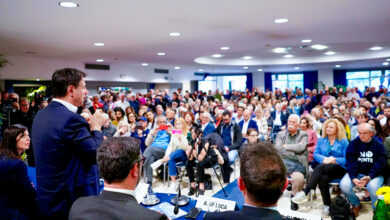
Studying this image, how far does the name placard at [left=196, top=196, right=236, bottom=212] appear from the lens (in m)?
1.81

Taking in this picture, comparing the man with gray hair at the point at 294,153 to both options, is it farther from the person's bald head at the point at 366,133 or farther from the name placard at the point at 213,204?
the name placard at the point at 213,204

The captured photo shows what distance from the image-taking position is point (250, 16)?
14.3 ft

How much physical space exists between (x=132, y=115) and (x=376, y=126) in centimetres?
406

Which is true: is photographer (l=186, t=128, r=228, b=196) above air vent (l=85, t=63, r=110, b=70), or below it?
below

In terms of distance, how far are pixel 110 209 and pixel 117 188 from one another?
0.11 m

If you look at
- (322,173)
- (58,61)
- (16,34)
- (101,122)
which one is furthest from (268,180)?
(58,61)

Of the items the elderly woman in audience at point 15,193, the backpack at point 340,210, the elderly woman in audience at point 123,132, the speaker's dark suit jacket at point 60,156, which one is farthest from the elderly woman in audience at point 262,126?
the speaker's dark suit jacket at point 60,156

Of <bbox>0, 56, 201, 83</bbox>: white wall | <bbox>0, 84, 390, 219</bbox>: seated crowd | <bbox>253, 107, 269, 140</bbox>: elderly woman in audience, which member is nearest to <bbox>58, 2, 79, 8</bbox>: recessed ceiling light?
<bbox>0, 84, 390, 219</bbox>: seated crowd

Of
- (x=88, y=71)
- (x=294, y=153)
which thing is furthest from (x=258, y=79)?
(x=294, y=153)

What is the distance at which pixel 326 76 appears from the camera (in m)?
17.5

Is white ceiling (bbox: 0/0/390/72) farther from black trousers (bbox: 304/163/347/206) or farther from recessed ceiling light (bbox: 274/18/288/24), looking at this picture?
black trousers (bbox: 304/163/347/206)

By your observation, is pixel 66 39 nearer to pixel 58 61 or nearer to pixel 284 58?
pixel 58 61

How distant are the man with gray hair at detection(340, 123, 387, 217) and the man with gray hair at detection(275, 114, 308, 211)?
1.67ft

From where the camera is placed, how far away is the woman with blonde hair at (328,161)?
3516mm
